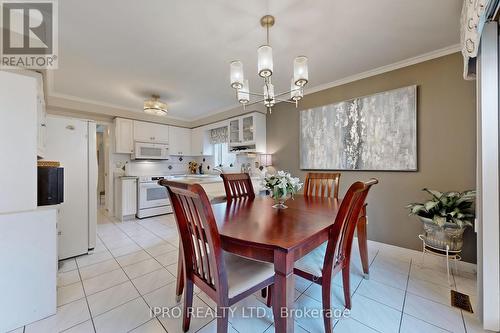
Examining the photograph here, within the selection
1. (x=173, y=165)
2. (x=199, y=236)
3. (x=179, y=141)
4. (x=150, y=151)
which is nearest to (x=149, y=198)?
(x=150, y=151)

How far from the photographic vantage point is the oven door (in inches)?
157

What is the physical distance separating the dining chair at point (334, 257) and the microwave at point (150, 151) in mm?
4190

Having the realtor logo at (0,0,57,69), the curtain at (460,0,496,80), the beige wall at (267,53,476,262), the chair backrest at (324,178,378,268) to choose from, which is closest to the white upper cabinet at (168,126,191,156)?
the realtor logo at (0,0,57,69)

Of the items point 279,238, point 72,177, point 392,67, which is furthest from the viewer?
point 392,67

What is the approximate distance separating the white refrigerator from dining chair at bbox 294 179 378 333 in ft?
8.54

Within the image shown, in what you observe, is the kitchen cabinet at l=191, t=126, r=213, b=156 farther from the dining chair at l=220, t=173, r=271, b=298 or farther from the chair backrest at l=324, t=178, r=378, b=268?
the chair backrest at l=324, t=178, r=378, b=268

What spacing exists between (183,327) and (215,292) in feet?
1.74

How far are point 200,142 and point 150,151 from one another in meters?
1.20

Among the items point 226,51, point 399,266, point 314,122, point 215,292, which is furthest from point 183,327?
point 314,122

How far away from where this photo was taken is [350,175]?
113 inches

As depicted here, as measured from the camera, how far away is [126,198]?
12.8 feet

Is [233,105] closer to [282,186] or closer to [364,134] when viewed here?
[364,134]

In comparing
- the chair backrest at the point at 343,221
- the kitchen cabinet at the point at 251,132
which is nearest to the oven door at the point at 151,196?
the kitchen cabinet at the point at 251,132

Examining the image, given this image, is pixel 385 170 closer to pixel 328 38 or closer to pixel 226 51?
pixel 328 38
